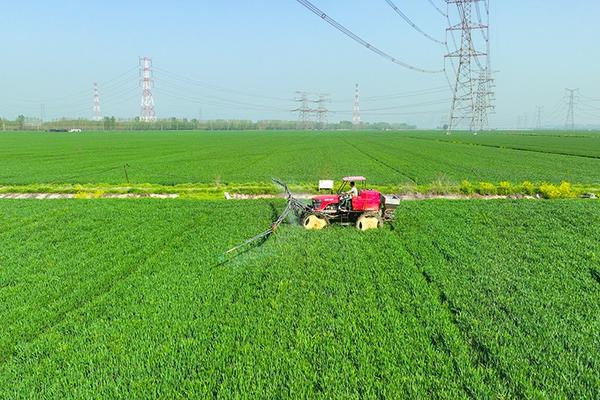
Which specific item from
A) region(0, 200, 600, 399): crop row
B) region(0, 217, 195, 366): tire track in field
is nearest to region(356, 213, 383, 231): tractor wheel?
region(0, 200, 600, 399): crop row

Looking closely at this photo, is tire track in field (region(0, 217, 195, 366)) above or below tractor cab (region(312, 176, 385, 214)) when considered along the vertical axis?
below

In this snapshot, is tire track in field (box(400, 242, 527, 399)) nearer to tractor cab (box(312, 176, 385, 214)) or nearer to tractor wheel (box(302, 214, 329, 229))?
tractor cab (box(312, 176, 385, 214))

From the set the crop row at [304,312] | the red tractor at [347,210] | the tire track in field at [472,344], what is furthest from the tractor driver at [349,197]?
the tire track in field at [472,344]

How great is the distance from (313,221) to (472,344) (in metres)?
6.77

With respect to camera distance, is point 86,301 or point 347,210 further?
point 347,210

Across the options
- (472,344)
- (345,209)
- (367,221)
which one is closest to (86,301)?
(472,344)

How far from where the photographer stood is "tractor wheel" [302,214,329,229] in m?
12.1

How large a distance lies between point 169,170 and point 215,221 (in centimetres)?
1886

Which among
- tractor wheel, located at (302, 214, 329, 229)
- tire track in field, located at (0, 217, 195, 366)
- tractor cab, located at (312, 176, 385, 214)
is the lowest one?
tire track in field, located at (0, 217, 195, 366)

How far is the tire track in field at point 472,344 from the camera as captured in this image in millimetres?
5000

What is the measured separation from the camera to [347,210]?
1224cm

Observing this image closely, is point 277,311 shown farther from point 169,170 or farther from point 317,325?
point 169,170

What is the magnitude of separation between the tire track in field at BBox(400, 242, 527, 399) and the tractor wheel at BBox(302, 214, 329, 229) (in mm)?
4053

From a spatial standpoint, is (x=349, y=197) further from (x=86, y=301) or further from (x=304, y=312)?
(x=86, y=301)
